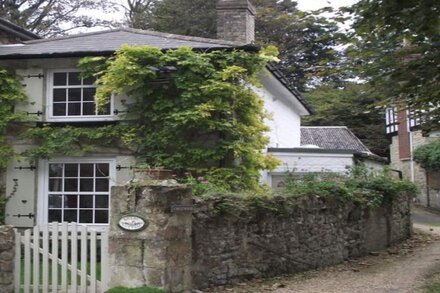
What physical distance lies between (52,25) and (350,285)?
30014 mm

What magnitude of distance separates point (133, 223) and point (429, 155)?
2372cm

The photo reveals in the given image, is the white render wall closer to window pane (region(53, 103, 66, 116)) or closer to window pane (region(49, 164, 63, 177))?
window pane (region(53, 103, 66, 116))

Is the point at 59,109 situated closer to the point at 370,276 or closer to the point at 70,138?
the point at 70,138

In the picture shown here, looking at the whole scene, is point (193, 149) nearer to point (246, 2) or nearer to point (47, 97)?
point (47, 97)

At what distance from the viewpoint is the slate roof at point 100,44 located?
12.9 meters

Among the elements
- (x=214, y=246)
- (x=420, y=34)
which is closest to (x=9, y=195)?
(x=214, y=246)

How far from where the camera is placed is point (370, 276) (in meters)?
10.0

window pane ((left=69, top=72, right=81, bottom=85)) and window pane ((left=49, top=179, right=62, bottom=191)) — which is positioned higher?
window pane ((left=69, top=72, right=81, bottom=85))

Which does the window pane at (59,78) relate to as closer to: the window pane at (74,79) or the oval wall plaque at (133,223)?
the window pane at (74,79)

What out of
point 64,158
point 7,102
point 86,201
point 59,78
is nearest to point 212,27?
point 59,78

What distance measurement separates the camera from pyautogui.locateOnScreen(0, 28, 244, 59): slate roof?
508 inches

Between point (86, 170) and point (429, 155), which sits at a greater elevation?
point (429, 155)

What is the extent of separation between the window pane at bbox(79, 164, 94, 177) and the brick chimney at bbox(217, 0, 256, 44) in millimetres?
5323

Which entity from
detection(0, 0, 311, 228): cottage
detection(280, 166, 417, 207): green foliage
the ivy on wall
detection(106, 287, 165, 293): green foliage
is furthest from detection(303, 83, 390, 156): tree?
detection(106, 287, 165, 293): green foliage
